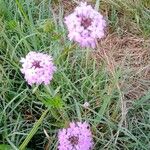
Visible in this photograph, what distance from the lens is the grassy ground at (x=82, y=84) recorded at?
1350 mm

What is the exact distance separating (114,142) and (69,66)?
13.6 inches

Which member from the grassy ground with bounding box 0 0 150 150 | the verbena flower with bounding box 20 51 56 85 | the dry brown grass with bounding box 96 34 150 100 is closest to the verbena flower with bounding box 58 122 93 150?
the grassy ground with bounding box 0 0 150 150

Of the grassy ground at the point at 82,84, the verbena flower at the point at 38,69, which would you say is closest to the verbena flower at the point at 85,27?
the verbena flower at the point at 38,69

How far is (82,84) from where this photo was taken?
147cm

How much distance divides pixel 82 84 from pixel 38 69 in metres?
0.46

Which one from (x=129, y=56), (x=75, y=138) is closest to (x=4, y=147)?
(x=75, y=138)

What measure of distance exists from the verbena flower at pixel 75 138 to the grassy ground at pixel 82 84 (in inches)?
2.8

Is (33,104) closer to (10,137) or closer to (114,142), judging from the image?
(10,137)

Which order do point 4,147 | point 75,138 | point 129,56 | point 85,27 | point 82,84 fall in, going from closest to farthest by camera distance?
point 85,27 → point 75,138 → point 4,147 → point 82,84 → point 129,56

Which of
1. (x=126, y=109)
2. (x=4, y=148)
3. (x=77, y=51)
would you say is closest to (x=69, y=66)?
(x=77, y=51)

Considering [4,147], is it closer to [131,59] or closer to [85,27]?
[85,27]

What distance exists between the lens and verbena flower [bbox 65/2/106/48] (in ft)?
3.30

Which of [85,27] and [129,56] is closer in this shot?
[85,27]

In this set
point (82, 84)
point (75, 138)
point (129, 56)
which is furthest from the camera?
point (129, 56)
